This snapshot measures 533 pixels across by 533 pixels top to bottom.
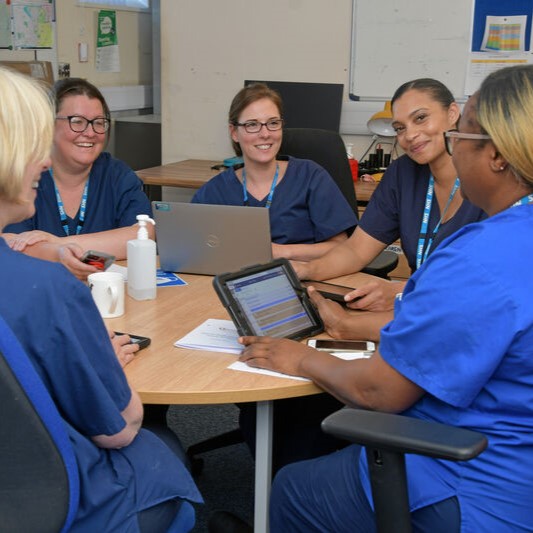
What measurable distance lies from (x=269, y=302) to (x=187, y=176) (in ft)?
8.21

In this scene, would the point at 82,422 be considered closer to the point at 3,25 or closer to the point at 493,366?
the point at 493,366

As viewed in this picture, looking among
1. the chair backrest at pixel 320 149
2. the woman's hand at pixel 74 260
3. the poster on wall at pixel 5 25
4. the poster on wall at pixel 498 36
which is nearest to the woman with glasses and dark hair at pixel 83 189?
the woman's hand at pixel 74 260

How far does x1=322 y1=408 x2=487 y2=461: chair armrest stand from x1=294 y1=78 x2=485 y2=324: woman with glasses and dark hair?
1.09m

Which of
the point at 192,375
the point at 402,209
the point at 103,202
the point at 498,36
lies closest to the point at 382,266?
the point at 402,209

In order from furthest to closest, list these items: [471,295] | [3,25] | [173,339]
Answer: [3,25] < [173,339] < [471,295]

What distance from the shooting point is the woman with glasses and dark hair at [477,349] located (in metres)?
1.24

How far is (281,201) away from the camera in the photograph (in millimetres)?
2623

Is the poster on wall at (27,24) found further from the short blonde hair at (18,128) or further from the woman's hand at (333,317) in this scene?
the short blonde hair at (18,128)

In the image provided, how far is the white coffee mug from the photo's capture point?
6.22ft

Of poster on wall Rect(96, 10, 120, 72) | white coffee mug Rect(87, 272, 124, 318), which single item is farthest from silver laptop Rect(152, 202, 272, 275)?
poster on wall Rect(96, 10, 120, 72)

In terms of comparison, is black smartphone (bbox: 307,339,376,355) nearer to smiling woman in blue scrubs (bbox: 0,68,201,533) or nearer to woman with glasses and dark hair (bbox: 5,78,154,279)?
smiling woman in blue scrubs (bbox: 0,68,201,533)

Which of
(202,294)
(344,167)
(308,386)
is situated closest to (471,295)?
(308,386)

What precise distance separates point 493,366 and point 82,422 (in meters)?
0.67

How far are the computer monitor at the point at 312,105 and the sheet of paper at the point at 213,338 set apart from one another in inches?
103
